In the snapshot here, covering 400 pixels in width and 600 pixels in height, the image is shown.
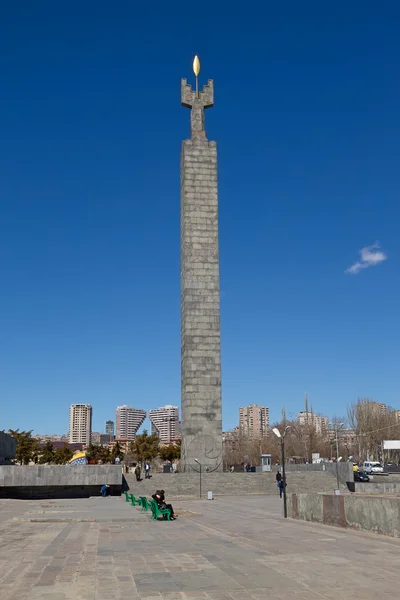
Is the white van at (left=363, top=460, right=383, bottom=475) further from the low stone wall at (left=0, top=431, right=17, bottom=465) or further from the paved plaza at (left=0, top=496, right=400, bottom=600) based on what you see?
the paved plaza at (left=0, top=496, right=400, bottom=600)

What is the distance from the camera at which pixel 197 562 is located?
9.71m

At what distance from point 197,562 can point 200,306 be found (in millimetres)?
31388

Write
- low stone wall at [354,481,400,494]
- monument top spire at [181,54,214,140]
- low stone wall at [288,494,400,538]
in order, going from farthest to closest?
monument top spire at [181,54,214,140] < low stone wall at [354,481,400,494] < low stone wall at [288,494,400,538]

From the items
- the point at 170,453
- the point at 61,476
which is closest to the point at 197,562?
the point at 61,476

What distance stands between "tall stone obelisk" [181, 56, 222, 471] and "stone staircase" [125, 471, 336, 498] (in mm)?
2168

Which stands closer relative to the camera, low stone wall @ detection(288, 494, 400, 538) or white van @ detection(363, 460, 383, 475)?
low stone wall @ detection(288, 494, 400, 538)

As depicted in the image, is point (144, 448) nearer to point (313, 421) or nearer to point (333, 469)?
point (313, 421)

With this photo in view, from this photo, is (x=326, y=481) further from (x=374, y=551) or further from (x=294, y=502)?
(x=374, y=551)

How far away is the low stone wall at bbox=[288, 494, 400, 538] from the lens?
40.9ft

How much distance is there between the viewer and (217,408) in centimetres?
4000

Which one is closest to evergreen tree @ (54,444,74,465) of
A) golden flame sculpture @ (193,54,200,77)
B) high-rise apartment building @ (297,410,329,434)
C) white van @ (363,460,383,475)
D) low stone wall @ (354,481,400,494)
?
high-rise apartment building @ (297,410,329,434)

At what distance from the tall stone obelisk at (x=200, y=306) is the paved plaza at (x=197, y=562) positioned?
2334cm

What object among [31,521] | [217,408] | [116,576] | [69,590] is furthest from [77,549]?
A: [217,408]

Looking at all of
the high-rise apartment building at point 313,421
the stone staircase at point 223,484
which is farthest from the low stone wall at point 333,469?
the high-rise apartment building at point 313,421
